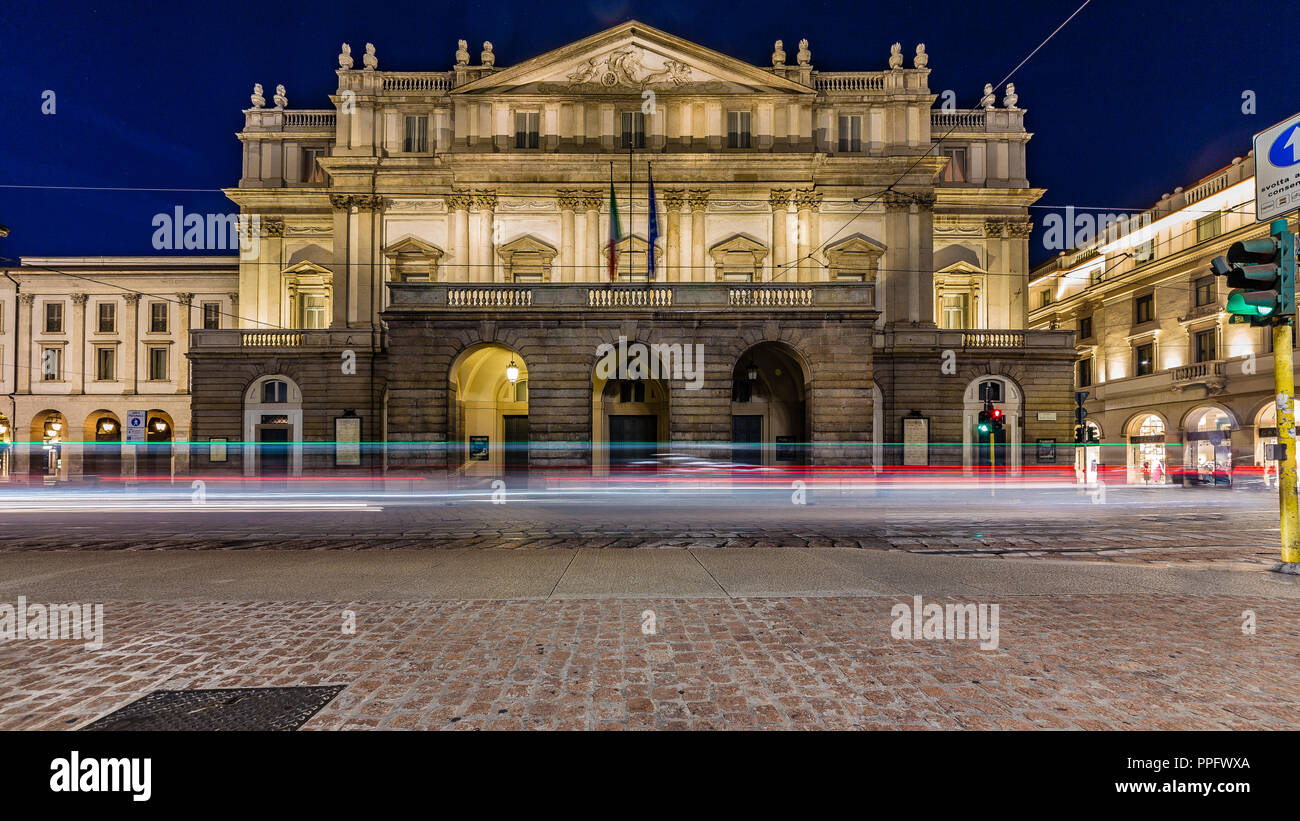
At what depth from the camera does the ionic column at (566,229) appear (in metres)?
33.1

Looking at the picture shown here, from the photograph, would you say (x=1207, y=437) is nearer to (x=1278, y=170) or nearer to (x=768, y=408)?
(x=768, y=408)

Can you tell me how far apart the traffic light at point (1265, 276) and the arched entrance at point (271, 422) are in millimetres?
33778

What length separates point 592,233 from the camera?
33.2 m

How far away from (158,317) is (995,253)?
5020 cm

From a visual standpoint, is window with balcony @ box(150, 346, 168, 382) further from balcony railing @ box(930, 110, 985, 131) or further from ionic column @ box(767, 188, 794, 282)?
balcony railing @ box(930, 110, 985, 131)

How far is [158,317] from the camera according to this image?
43.3 meters

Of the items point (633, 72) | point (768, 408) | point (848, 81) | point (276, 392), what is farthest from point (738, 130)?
point (276, 392)

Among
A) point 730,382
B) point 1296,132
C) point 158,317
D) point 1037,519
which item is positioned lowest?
point 1037,519

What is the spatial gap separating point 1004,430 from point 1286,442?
25.9m

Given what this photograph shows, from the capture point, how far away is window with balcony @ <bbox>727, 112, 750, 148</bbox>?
33.5 m

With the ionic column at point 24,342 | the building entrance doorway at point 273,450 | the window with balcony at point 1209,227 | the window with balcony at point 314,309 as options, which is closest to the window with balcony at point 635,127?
the window with balcony at point 314,309

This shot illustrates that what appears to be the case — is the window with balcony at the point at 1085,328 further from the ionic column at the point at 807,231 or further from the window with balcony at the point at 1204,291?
the ionic column at the point at 807,231
